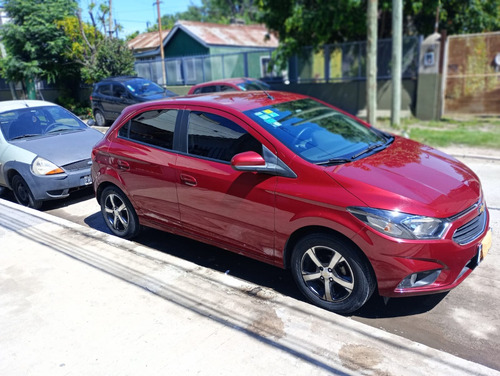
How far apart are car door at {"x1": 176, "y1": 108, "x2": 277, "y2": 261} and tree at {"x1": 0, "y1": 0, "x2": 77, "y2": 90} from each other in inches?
774

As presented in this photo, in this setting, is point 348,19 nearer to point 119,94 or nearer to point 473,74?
point 473,74

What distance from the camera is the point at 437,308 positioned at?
370 cm

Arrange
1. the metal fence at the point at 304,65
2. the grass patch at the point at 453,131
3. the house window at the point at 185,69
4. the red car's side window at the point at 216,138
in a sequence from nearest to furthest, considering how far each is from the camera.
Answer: the red car's side window at the point at 216,138
the grass patch at the point at 453,131
the metal fence at the point at 304,65
the house window at the point at 185,69

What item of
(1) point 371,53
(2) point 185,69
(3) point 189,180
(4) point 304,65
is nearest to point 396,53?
(1) point 371,53

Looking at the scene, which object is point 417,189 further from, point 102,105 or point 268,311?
point 102,105

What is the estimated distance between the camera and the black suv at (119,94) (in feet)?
47.0

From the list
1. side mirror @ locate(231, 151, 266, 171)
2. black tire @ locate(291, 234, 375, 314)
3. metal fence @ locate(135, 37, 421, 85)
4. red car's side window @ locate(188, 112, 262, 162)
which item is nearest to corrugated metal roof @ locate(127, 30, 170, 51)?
metal fence @ locate(135, 37, 421, 85)

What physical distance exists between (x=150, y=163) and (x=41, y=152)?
3.11m

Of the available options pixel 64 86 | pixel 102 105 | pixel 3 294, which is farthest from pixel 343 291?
pixel 64 86

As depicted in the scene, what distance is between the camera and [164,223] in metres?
4.84

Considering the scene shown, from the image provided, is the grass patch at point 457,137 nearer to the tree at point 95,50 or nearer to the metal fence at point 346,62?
the metal fence at point 346,62

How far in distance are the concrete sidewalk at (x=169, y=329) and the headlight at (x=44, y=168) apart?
89.7 inches

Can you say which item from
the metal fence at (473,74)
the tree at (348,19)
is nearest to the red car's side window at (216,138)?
the tree at (348,19)

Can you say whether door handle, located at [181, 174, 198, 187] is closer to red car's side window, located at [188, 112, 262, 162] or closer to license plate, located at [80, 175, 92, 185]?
red car's side window, located at [188, 112, 262, 162]
